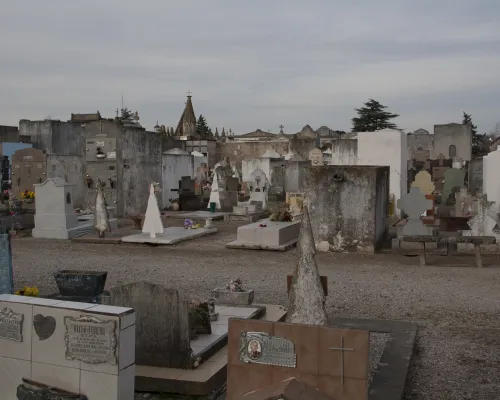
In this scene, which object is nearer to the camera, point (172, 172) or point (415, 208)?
point (415, 208)

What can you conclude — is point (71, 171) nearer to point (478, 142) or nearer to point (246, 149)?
point (246, 149)

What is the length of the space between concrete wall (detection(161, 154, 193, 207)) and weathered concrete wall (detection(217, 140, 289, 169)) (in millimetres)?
14151

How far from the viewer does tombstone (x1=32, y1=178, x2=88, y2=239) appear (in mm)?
16250

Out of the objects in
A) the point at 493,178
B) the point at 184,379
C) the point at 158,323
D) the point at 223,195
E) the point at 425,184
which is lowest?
the point at 184,379

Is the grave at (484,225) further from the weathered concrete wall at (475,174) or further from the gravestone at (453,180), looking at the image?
the weathered concrete wall at (475,174)

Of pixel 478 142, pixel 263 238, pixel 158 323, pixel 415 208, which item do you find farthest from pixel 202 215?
pixel 478 142

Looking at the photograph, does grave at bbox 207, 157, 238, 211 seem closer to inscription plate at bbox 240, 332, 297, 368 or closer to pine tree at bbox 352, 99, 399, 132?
inscription plate at bbox 240, 332, 297, 368

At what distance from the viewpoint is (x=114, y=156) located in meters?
20.7

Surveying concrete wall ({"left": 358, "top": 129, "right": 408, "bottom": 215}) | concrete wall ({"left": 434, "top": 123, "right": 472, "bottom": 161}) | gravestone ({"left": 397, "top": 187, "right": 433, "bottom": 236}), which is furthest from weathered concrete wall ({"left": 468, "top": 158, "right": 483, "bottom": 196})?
gravestone ({"left": 397, "top": 187, "right": 433, "bottom": 236})

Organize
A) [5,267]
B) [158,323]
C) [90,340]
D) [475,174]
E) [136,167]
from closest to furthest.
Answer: [90,340], [158,323], [5,267], [136,167], [475,174]

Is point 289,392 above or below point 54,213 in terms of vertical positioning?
below

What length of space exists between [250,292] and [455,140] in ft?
82.4

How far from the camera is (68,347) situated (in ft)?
14.8

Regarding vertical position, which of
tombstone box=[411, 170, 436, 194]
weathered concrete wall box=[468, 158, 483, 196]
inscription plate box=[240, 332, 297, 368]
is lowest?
inscription plate box=[240, 332, 297, 368]
